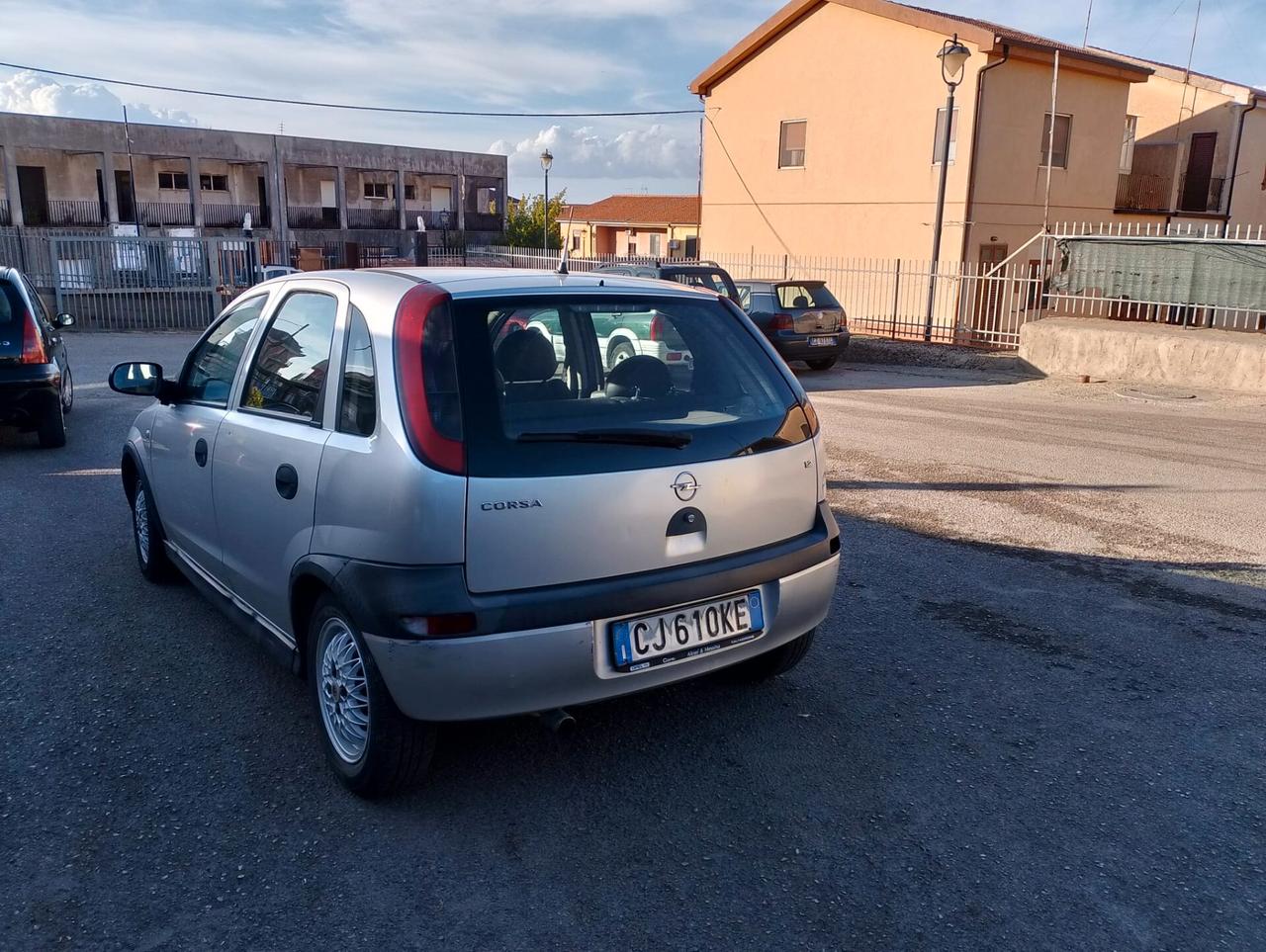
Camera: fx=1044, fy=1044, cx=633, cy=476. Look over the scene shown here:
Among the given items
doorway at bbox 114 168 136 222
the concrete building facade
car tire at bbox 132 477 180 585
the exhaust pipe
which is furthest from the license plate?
doorway at bbox 114 168 136 222

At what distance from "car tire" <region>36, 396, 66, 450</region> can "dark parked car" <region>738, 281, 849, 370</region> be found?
969 centimetres

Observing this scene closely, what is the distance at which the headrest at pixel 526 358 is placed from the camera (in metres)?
3.30

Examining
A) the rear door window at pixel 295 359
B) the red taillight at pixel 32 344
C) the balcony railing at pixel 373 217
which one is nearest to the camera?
the rear door window at pixel 295 359

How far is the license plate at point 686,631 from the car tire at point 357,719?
695 mm

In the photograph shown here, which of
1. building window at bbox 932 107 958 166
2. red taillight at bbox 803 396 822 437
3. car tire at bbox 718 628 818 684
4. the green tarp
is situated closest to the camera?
red taillight at bbox 803 396 822 437

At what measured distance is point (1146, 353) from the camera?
47.1ft

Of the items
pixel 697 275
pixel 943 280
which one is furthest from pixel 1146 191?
pixel 697 275

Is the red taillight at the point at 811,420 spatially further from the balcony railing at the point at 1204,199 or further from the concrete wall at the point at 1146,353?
the balcony railing at the point at 1204,199

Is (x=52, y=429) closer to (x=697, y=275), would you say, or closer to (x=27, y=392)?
(x=27, y=392)

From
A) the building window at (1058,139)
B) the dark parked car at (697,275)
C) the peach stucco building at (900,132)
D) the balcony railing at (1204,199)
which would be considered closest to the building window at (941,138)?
the peach stucco building at (900,132)

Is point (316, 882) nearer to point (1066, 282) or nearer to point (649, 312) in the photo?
point (649, 312)

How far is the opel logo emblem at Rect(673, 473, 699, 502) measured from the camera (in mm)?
3332

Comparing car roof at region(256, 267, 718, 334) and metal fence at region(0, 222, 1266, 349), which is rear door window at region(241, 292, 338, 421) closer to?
car roof at region(256, 267, 718, 334)

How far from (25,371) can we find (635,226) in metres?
48.4
